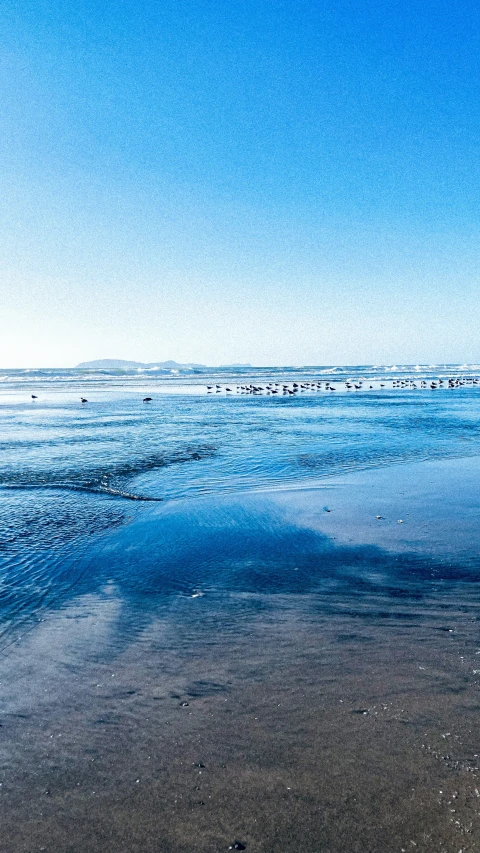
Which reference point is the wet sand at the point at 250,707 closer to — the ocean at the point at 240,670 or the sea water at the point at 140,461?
the ocean at the point at 240,670

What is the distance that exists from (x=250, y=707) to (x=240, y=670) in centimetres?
59

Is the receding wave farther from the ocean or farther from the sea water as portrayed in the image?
the ocean

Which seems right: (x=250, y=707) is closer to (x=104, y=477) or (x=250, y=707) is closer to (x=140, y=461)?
(x=104, y=477)

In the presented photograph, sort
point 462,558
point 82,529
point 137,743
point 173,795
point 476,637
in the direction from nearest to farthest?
point 173,795, point 137,743, point 476,637, point 462,558, point 82,529

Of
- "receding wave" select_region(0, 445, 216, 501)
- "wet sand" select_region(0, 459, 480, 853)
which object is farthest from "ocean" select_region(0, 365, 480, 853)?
"receding wave" select_region(0, 445, 216, 501)

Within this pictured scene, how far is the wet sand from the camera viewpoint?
3.24 meters

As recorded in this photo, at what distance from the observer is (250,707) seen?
4301 mm

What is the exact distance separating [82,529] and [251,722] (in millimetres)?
6263

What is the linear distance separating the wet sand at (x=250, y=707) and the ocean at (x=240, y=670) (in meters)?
0.02

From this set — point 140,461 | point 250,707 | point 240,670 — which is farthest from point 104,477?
point 250,707

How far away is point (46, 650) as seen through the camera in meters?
5.36

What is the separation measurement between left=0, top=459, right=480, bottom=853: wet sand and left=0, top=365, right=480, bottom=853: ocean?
2cm

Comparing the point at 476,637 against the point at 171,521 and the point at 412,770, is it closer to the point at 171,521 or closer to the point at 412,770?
the point at 412,770

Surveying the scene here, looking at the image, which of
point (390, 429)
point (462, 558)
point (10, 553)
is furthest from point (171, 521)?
point (390, 429)
